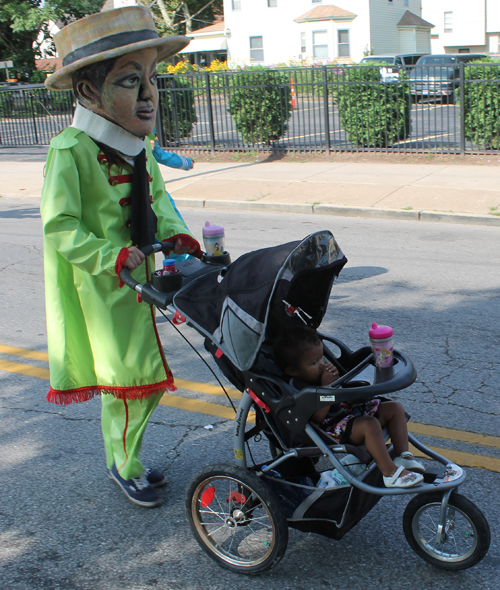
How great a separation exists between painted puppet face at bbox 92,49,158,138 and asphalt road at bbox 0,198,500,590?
176 centimetres

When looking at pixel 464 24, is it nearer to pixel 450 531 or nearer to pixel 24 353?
pixel 24 353

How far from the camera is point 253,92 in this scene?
1532 centimetres

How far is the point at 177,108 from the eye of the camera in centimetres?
1633

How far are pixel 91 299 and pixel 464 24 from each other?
49005 mm

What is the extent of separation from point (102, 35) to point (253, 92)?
13.0m

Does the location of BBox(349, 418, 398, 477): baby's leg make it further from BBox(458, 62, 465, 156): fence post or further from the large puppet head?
BBox(458, 62, 465, 156): fence post

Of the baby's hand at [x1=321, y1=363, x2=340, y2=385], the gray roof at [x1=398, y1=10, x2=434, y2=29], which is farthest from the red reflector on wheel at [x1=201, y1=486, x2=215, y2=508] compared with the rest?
the gray roof at [x1=398, y1=10, x2=434, y2=29]

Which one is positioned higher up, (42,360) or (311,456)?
(311,456)

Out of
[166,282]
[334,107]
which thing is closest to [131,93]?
[166,282]

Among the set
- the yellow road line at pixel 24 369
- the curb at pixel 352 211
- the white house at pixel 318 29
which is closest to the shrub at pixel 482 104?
the curb at pixel 352 211

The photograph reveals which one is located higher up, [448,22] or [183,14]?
[183,14]

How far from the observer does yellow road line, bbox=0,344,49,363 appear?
5.13 m

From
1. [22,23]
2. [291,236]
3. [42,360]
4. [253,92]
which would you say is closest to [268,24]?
[22,23]

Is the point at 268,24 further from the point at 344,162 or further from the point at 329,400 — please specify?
the point at 329,400
